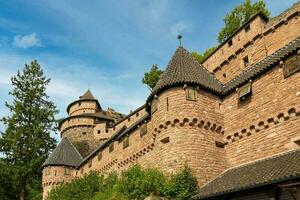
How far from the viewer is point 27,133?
122 ft

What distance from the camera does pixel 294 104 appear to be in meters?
15.7

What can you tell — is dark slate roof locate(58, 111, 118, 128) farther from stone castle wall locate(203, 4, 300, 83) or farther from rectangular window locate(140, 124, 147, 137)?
rectangular window locate(140, 124, 147, 137)

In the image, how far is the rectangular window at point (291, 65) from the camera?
629 inches

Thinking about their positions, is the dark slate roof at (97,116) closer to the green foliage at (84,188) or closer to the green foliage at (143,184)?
the green foliage at (84,188)

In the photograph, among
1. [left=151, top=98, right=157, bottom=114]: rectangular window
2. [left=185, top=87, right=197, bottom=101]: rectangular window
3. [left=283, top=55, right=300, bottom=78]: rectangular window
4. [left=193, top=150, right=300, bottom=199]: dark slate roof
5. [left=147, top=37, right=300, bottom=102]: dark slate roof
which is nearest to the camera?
[left=193, top=150, right=300, bottom=199]: dark slate roof

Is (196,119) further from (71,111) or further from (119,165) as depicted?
(71,111)

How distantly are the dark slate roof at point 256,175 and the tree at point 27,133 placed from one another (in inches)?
943

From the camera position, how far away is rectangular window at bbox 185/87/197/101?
1961 cm

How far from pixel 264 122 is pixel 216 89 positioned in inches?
168

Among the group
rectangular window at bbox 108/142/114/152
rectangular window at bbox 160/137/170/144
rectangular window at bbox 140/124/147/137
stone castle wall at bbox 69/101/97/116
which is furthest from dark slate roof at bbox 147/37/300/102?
stone castle wall at bbox 69/101/97/116

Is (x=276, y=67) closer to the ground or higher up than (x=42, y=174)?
higher up

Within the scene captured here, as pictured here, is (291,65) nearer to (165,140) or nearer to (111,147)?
(165,140)

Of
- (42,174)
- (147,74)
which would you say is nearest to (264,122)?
(147,74)

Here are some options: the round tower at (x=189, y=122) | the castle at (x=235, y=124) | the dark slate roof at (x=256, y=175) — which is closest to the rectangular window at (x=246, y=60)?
the castle at (x=235, y=124)
